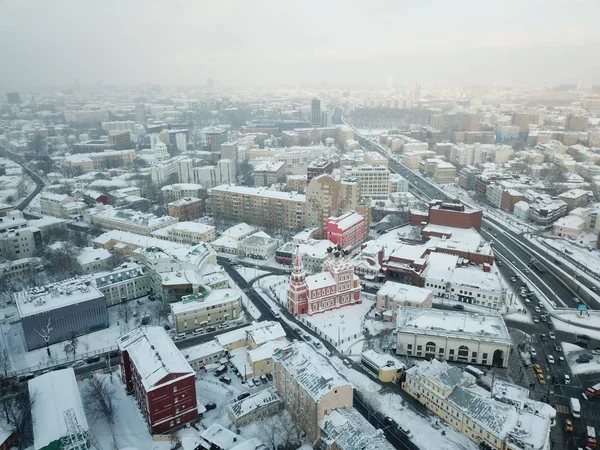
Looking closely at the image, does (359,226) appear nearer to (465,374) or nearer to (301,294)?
(301,294)

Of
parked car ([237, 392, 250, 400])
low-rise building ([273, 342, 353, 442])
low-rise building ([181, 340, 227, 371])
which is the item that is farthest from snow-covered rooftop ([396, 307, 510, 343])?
low-rise building ([181, 340, 227, 371])

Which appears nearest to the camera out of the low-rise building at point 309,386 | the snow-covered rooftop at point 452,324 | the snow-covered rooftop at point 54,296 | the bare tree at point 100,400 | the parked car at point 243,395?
the low-rise building at point 309,386

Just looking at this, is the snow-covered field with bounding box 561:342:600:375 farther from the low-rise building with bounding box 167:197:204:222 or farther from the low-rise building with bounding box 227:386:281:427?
the low-rise building with bounding box 167:197:204:222

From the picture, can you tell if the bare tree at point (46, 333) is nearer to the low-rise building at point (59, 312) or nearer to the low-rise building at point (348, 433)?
the low-rise building at point (59, 312)

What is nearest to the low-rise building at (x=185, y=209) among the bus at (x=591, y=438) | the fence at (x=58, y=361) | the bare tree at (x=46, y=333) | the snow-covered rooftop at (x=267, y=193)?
the snow-covered rooftop at (x=267, y=193)

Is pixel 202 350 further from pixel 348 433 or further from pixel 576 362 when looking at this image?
pixel 576 362

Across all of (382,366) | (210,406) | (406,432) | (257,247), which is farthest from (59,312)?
(406,432)
